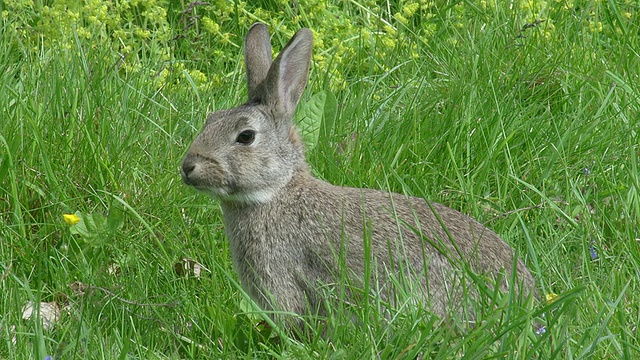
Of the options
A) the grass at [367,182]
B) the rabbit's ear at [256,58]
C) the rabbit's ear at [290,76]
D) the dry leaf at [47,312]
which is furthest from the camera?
the rabbit's ear at [256,58]

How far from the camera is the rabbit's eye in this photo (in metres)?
4.38

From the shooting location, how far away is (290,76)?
460 cm

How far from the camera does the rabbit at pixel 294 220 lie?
4.14 metres

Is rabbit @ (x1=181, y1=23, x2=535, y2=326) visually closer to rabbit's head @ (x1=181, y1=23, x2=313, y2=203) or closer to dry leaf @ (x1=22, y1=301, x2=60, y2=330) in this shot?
rabbit's head @ (x1=181, y1=23, x2=313, y2=203)

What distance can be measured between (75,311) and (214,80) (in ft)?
6.56

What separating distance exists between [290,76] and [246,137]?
35 cm

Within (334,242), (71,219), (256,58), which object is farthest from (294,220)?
(71,219)

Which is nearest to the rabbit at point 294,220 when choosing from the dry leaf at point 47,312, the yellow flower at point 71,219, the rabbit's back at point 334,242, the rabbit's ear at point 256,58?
the rabbit's back at point 334,242

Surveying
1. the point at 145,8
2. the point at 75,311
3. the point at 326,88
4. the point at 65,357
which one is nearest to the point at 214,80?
the point at 326,88

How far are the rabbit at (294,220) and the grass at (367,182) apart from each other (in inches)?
5.3

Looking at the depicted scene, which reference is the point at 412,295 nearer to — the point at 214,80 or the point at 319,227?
the point at 319,227

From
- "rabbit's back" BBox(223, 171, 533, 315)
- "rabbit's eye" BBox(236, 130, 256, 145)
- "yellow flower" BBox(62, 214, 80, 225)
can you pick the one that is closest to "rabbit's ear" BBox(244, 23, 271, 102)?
"rabbit's eye" BBox(236, 130, 256, 145)

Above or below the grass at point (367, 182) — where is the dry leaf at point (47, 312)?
below

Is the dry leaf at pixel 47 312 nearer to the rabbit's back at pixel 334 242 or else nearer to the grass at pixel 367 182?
the grass at pixel 367 182
